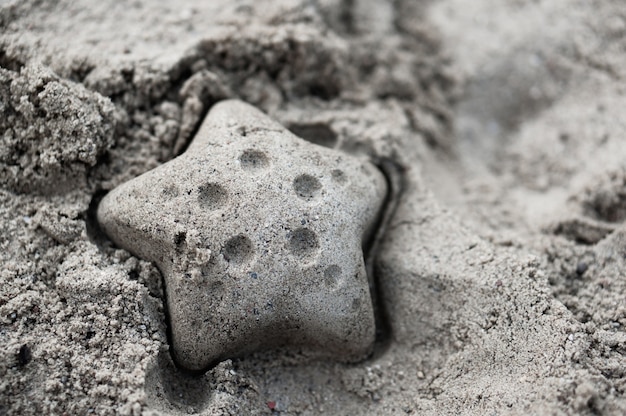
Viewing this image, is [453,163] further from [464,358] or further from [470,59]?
[464,358]

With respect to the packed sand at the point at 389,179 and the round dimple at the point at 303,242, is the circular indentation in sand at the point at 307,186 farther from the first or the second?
the packed sand at the point at 389,179

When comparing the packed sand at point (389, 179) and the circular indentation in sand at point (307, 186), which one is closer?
the packed sand at point (389, 179)

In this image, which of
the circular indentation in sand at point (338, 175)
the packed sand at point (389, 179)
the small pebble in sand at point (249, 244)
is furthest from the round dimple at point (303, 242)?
the packed sand at point (389, 179)

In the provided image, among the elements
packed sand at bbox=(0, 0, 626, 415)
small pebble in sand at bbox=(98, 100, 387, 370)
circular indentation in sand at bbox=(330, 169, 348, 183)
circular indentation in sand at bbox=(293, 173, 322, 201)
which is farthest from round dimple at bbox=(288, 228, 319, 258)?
packed sand at bbox=(0, 0, 626, 415)

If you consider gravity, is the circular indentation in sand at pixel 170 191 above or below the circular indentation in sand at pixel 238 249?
above

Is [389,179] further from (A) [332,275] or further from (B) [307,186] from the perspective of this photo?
(A) [332,275]

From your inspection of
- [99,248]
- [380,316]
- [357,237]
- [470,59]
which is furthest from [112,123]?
[470,59]
